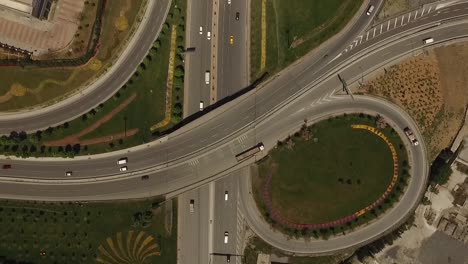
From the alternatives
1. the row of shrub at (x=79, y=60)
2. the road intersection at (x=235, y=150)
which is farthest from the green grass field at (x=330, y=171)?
the row of shrub at (x=79, y=60)

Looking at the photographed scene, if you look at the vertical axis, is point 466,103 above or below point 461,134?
above

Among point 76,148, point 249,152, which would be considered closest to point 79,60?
point 76,148

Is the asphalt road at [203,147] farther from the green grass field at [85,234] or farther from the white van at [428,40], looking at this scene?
the white van at [428,40]

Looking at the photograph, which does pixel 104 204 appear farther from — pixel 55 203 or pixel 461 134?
pixel 461 134

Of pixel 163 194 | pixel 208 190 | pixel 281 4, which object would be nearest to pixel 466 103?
pixel 281 4

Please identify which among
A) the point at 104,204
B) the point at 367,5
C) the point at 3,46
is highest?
the point at 367,5

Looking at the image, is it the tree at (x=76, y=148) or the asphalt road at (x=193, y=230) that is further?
the tree at (x=76, y=148)
